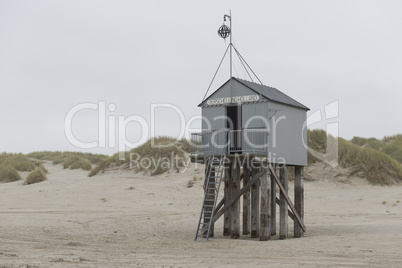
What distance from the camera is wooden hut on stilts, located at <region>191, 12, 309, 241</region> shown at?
63.5 feet

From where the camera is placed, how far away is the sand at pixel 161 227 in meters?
14.3

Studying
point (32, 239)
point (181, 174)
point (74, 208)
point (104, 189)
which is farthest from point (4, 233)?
point (181, 174)

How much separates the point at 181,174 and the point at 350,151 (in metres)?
11.0

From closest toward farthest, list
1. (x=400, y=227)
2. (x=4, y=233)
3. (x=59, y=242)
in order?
(x=59, y=242) → (x=4, y=233) → (x=400, y=227)

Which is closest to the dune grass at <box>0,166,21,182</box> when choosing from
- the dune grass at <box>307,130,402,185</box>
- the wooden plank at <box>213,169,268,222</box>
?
the dune grass at <box>307,130,402,185</box>

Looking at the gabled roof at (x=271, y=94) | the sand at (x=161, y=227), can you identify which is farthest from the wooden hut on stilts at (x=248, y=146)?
the sand at (x=161, y=227)

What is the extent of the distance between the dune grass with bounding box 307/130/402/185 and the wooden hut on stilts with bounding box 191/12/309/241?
1374 centimetres

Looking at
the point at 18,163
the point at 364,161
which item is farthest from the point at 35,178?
the point at 364,161

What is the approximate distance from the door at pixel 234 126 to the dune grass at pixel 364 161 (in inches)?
634

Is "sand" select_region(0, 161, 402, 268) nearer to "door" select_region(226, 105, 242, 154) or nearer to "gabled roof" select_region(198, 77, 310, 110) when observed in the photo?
"door" select_region(226, 105, 242, 154)

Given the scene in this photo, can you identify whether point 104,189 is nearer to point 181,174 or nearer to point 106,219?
point 181,174

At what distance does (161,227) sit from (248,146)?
20.4ft

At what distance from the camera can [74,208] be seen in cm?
2847

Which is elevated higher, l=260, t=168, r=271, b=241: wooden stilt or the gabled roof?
the gabled roof
